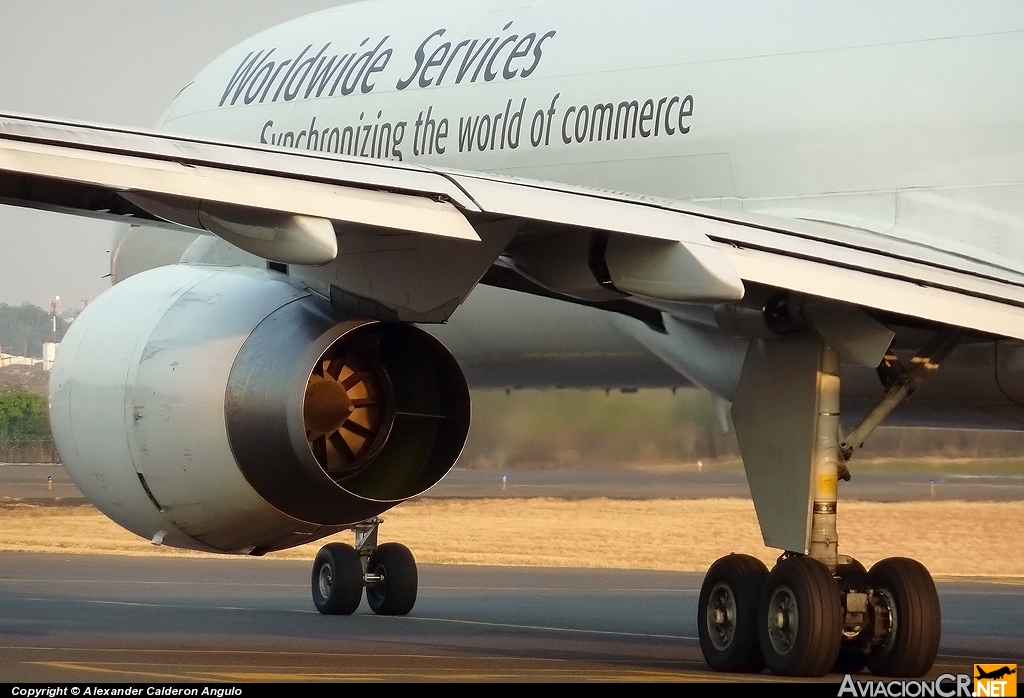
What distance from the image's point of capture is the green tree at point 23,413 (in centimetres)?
2967

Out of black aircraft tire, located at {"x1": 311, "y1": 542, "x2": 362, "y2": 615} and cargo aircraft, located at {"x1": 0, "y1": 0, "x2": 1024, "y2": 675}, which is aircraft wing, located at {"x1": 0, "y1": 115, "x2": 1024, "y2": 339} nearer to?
cargo aircraft, located at {"x1": 0, "y1": 0, "x2": 1024, "y2": 675}

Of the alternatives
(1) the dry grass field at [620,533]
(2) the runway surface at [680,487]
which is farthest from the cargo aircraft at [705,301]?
(2) the runway surface at [680,487]

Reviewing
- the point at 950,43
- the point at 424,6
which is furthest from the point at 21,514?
the point at 950,43

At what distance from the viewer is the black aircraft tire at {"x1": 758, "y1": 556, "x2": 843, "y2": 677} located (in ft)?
31.6

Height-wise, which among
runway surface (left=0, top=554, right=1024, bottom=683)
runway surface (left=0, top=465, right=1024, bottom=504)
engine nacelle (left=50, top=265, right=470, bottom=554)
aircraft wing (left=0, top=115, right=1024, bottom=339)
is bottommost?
runway surface (left=0, top=554, right=1024, bottom=683)

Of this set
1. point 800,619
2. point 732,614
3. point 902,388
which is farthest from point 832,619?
point 902,388

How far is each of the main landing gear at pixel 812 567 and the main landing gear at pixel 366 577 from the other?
5.68m

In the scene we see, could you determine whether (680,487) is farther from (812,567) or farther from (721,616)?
(812,567)

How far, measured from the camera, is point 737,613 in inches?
407

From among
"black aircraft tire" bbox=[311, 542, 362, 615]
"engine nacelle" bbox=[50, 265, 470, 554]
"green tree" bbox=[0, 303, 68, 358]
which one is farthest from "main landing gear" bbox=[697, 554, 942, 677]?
"green tree" bbox=[0, 303, 68, 358]

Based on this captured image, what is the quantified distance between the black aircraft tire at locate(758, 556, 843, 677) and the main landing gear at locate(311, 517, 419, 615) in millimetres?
5983

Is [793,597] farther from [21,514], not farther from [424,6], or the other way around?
[21,514]

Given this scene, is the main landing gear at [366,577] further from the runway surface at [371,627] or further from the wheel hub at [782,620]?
the wheel hub at [782,620]

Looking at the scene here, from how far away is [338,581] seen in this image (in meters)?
15.5
